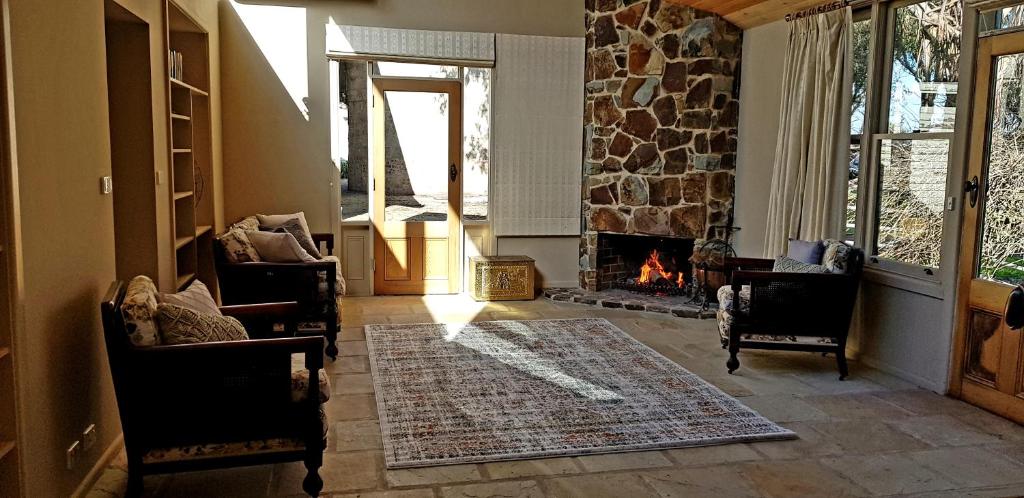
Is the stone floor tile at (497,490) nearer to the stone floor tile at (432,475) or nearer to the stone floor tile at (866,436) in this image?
the stone floor tile at (432,475)

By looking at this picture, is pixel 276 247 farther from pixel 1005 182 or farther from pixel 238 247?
pixel 1005 182

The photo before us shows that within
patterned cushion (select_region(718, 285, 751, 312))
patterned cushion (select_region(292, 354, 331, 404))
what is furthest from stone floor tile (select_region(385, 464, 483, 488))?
patterned cushion (select_region(718, 285, 751, 312))

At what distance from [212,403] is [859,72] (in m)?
4.72

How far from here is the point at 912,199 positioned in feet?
16.4

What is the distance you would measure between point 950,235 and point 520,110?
395cm

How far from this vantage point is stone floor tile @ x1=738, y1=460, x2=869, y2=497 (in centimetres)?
329

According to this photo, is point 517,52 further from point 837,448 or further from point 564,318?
point 837,448

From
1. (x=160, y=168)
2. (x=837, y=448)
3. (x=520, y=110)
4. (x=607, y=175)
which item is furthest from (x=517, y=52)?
(x=837, y=448)

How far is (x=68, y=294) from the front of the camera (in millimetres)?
2988

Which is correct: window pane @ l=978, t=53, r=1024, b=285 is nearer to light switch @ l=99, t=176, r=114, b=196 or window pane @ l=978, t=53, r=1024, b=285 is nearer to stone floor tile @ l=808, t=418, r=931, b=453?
stone floor tile @ l=808, t=418, r=931, b=453

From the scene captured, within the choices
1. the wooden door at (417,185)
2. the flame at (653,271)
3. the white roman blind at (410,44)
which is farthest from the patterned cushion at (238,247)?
the flame at (653,271)

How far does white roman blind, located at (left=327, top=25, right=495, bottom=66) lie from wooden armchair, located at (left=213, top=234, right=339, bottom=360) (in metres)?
2.51

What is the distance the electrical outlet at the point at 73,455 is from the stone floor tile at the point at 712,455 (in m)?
2.50

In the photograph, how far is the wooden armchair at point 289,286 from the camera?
16.4 ft
